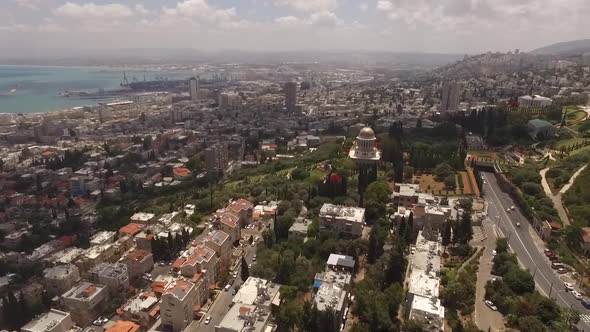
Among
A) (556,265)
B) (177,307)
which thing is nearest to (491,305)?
(556,265)

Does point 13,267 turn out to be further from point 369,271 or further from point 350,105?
point 350,105

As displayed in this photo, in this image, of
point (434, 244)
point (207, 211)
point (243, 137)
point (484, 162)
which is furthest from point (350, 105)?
point (434, 244)

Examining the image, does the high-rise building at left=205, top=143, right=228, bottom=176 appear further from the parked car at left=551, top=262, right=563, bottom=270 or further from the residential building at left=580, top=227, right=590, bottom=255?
the residential building at left=580, top=227, right=590, bottom=255

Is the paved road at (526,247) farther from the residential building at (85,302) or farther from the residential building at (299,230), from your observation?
the residential building at (85,302)

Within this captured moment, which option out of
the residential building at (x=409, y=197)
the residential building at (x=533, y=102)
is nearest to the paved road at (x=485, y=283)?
the residential building at (x=409, y=197)

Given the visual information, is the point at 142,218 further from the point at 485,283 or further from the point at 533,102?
the point at 533,102

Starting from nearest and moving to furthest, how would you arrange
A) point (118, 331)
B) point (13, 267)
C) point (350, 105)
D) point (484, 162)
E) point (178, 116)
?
point (118, 331) < point (13, 267) < point (484, 162) < point (178, 116) < point (350, 105)
